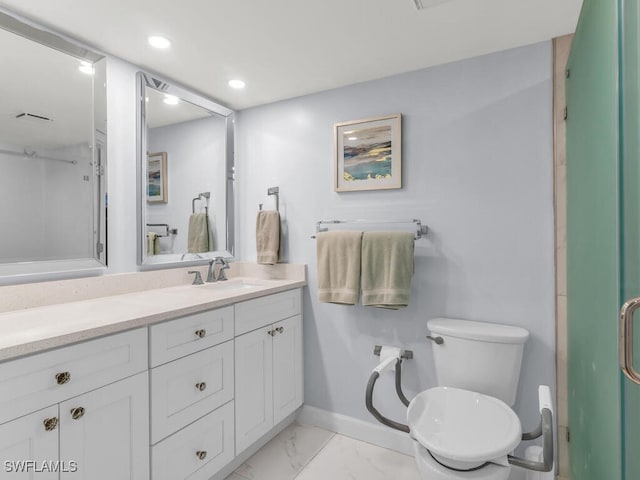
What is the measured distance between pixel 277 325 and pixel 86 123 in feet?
4.68

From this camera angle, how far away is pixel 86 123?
1.70 m

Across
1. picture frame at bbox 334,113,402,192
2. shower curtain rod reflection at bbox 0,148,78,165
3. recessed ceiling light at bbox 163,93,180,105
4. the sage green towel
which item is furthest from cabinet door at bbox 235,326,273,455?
recessed ceiling light at bbox 163,93,180,105

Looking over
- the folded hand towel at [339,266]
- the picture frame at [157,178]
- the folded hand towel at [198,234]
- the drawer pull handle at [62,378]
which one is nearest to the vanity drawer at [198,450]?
the drawer pull handle at [62,378]

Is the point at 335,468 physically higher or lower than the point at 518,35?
lower

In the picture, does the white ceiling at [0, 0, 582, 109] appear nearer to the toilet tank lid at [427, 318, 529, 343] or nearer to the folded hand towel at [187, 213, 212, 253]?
the folded hand towel at [187, 213, 212, 253]

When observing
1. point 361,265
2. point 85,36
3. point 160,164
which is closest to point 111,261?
point 160,164

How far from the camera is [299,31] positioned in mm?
1588

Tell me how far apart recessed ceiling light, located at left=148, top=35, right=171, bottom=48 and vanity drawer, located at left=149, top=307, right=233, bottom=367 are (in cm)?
127

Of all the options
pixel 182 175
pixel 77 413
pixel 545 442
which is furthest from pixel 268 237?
pixel 545 442

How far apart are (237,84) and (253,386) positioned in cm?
174

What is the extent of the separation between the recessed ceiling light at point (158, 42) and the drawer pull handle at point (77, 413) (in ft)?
5.08

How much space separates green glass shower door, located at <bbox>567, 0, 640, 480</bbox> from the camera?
752mm

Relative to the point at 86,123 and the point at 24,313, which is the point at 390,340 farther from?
the point at 86,123

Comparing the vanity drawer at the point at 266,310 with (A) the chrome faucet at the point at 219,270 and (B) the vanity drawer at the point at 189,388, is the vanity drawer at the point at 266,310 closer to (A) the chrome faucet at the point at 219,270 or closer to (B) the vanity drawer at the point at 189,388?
(B) the vanity drawer at the point at 189,388
